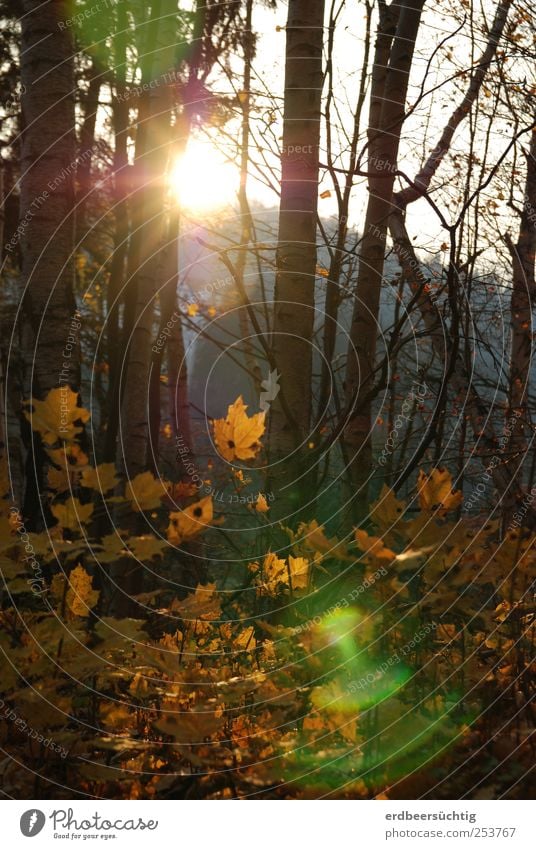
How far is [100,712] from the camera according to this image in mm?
2576

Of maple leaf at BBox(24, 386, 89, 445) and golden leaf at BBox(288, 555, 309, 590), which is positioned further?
golden leaf at BBox(288, 555, 309, 590)

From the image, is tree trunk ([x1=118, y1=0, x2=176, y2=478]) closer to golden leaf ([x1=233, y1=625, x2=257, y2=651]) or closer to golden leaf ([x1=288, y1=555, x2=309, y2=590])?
golden leaf ([x1=233, y1=625, x2=257, y2=651])

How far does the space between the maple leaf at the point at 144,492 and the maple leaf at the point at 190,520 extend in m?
0.08

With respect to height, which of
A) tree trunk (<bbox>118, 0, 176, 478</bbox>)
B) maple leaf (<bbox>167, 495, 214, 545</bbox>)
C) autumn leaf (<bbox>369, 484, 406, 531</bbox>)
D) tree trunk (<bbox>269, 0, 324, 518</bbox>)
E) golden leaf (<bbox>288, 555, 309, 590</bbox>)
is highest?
tree trunk (<bbox>118, 0, 176, 478</bbox>)

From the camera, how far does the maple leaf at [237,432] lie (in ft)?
8.31

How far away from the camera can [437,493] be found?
2.56 metres

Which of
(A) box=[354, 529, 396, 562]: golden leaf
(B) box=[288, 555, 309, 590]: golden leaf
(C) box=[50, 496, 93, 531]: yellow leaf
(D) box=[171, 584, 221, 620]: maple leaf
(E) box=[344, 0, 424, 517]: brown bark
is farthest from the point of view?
(E) box=[344, 0, 424, 517]: brown bark

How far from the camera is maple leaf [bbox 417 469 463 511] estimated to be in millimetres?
2525

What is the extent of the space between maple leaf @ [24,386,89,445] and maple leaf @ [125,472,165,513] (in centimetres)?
25

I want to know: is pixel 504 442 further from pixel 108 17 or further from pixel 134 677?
pixel 108 17

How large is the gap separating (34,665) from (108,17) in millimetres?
6906

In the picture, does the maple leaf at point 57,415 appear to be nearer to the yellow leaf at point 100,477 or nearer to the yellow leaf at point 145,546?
the yellow leaf at point 100,477

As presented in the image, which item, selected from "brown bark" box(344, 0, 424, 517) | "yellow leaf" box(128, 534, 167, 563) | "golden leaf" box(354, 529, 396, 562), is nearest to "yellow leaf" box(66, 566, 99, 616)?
"yellow leaf" box(128, 534, 167, 563)

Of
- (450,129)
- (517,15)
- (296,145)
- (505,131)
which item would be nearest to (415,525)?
(296,145)
